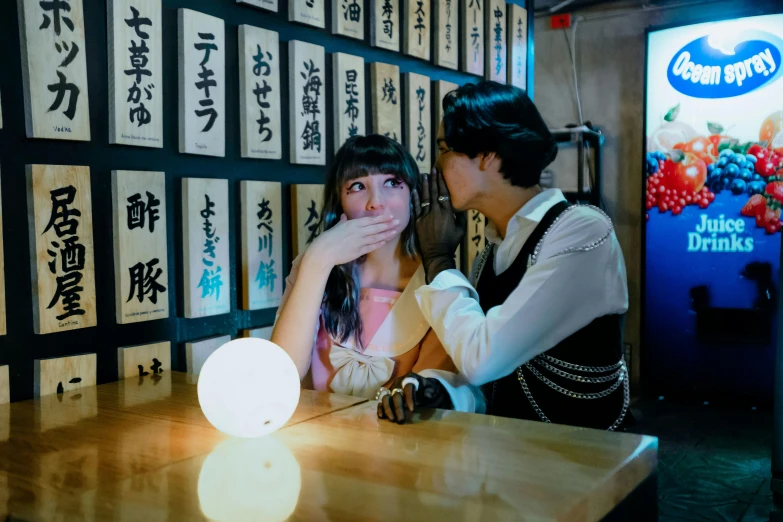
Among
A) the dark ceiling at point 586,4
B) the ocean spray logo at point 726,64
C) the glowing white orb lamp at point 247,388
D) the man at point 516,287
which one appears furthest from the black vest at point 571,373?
the dark ceiling at point 586,4

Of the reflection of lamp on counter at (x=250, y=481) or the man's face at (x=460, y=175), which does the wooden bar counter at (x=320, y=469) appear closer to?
the reflection of lamp on counter at (x=250, y=481)

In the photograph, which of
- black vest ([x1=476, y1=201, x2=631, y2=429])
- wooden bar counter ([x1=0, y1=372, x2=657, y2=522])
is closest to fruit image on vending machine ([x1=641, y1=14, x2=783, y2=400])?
black vest ([x1=476, y1=201, x2=631, y2=429])

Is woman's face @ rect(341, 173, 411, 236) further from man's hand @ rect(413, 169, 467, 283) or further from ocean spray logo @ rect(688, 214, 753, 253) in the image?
ocean spray logo @ rect(688, 214, 753, 253)

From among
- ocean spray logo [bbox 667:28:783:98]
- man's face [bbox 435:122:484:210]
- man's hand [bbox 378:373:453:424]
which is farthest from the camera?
ocean spray logo [bbox 667:28:783:98]

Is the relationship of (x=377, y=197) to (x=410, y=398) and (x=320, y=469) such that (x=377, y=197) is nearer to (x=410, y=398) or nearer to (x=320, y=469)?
(x=410, y=398)

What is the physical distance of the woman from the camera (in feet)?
6.21

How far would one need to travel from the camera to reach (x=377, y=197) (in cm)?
198

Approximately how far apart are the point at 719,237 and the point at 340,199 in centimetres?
402

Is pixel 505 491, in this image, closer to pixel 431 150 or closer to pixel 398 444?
pixel 398 444

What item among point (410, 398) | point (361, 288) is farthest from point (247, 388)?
point (361, 288)

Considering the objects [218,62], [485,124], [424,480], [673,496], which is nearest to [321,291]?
[485,124]

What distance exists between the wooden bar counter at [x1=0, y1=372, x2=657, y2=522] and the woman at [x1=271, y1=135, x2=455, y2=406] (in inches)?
13.5

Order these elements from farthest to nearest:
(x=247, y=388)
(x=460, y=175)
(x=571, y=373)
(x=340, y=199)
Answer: (x=340, y=199), (x=460, y=175), (x=571, y=373), (x=247, y=388)

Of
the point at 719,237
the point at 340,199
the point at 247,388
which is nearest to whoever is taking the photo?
the point at 247,388
